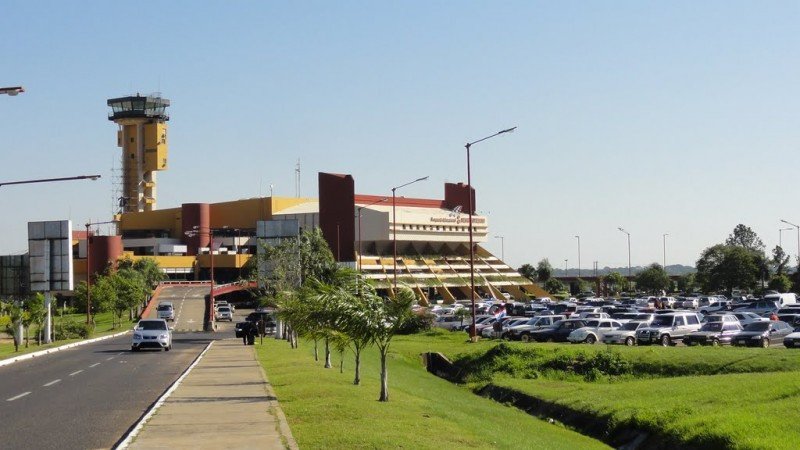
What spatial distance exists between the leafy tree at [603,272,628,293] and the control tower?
6813 centimetres

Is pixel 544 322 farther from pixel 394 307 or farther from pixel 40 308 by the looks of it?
pixel 394 307

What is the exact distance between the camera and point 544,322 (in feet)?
177

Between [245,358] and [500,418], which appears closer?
[500,418]

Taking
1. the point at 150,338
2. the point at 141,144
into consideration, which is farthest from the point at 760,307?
the point at 141,144

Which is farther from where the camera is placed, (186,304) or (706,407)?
(186,304)

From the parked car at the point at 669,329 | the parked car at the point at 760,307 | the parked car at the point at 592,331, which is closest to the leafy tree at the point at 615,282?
the parked car at the point at 760,307

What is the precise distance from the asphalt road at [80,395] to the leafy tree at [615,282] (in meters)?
114

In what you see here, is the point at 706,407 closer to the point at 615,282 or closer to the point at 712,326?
the point at 712,326

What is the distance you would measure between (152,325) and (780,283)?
8050cm

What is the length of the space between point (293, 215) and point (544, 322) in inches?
2961

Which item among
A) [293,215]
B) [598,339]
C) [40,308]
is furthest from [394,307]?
[293,215]

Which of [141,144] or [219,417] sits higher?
[141,144]

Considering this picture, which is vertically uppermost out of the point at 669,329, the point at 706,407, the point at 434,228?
the point at 434,228

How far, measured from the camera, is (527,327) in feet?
176
